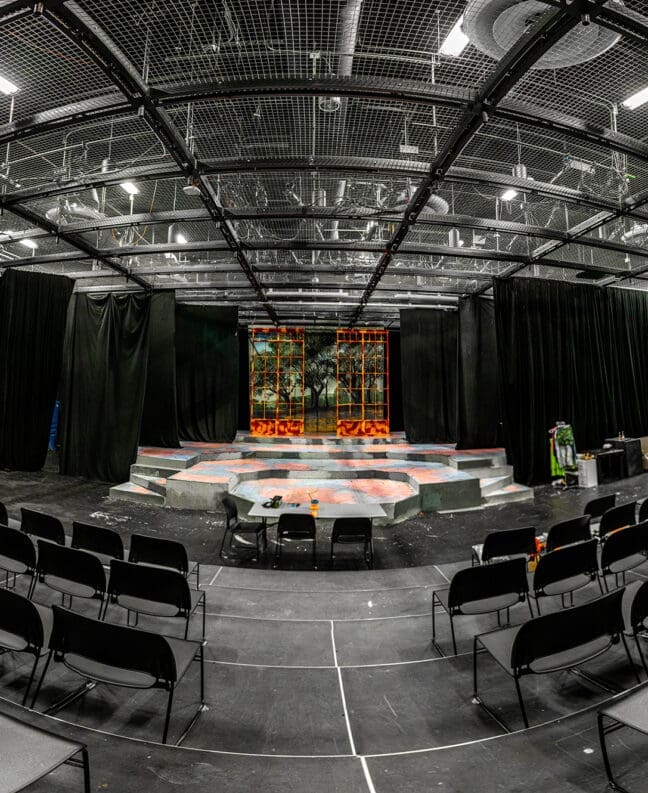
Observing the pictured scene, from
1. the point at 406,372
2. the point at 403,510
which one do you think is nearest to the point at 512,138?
the point at 403,510

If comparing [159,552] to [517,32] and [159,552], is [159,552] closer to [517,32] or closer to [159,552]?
[159,552]

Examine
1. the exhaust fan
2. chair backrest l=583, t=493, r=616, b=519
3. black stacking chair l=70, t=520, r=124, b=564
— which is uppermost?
the exhaust fan

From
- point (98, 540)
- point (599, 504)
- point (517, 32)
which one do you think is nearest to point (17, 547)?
point (98, 540)

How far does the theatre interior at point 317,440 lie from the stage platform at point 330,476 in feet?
0.29

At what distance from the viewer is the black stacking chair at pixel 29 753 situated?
136cm

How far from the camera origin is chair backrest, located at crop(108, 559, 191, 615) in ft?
8.95

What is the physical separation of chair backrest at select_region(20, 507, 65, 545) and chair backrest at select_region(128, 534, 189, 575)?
895 mm

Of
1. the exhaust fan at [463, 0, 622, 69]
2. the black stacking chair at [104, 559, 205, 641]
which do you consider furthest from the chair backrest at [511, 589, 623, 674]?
the exhaust fan at [463, 0, 622, 69]

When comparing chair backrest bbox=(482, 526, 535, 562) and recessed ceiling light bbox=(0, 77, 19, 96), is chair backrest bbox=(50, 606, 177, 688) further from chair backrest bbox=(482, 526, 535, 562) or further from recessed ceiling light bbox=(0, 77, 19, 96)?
recessed ceiling light bbox=(0, 77, 19, 96)

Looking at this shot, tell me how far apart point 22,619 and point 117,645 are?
25.3 inches

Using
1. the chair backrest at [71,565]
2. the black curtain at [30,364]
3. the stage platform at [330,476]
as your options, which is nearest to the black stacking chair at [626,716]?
the chair backrest at [71,565]

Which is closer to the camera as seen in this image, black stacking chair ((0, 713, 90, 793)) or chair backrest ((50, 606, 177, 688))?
black stacking chair ((0, 713, 90, 793))

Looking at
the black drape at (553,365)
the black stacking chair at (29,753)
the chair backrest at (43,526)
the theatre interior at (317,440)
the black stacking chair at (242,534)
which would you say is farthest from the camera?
the black drape at (553,365)

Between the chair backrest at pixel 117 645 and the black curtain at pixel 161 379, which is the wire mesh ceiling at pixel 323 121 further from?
the chair backrest at pixel 117 645
